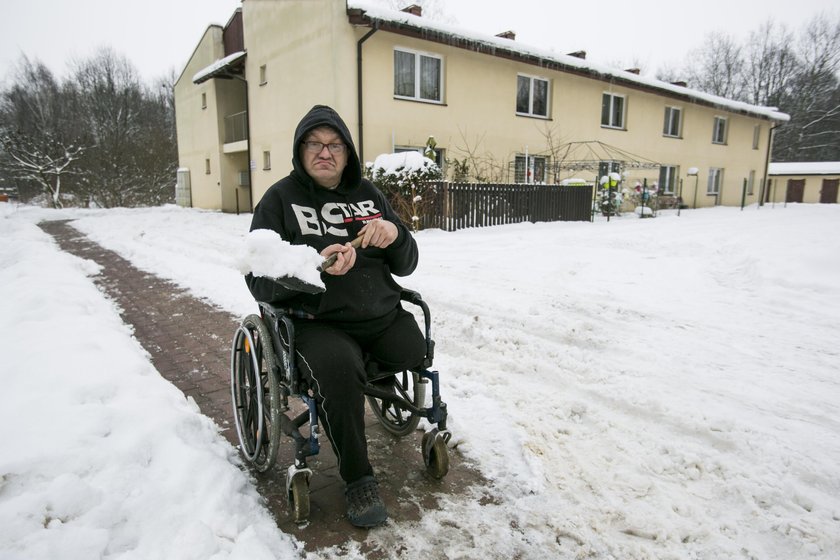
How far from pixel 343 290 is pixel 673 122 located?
22749mm

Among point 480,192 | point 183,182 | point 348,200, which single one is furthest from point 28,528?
point 183,182

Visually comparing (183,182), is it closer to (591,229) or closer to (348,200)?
(591,229)

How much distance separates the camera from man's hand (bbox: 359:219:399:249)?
2.10 m

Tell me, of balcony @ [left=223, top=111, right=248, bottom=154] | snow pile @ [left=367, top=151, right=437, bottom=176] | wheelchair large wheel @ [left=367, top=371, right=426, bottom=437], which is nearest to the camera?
wheelchair large wheel @ [left=367, top=371, right=426, bottom=437]

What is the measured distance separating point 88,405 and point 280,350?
3.23 feet

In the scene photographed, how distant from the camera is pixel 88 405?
2.26 m

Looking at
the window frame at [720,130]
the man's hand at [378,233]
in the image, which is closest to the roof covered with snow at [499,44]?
the window frame at [720,130]

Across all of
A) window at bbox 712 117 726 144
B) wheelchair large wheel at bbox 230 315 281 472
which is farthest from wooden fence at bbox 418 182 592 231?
window at bbox 712 117 726 144

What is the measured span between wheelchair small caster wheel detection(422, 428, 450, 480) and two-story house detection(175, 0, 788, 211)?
36.7ft

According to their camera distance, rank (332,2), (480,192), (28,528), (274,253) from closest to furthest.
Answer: (28,528)
(274,253)
(480,192)
(332,2)

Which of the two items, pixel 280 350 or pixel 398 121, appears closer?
pixel 280 350

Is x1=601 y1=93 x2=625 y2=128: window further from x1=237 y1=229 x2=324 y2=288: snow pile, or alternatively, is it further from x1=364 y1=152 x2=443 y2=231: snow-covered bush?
x1=237 y1=229 x2=324 y2=288: snow pile

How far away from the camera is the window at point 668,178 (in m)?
20.9

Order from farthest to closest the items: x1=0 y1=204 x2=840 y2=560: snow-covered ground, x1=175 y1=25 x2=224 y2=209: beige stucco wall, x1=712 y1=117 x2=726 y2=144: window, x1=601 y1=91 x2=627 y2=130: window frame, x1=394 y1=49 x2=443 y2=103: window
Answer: x1=712 y1=117 x2=726 y2=144: window
x1=175 y1=25 x2=224 y2=209: beige stucco wall
x1=601 y1=91 x2=627 y2=130: window frame
x1=394 y1=49 x2=443 y2=103: window
x1=0 y1=204 x2=840 y2=560: snow-covered ground
